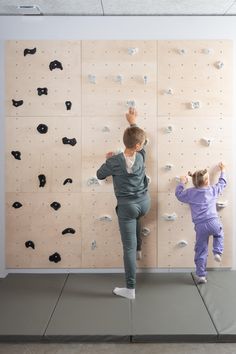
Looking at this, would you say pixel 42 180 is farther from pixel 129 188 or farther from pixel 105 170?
pixel 129 188

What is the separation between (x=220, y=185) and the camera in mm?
3807

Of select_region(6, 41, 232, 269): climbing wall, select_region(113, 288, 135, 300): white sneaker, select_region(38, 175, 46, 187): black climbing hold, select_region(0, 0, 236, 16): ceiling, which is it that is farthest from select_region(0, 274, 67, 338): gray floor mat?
select_region(0, 0, 236, 16): ceiling

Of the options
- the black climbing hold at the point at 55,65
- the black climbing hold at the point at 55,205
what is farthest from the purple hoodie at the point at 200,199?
the black climbing hold at the point at 55,65

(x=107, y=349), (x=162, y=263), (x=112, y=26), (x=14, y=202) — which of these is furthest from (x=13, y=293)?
(x=112, y=26)

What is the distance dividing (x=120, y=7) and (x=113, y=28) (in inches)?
9.8

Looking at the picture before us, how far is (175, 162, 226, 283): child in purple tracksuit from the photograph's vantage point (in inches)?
143

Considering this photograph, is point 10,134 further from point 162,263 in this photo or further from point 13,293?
point 162,263

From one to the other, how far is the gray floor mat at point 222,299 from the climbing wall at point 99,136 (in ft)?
0.86

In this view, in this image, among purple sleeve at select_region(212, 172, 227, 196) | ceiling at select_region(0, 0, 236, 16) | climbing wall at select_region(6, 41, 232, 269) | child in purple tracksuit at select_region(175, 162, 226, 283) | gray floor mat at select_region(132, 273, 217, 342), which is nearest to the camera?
gray floor mat at select_region(132, 273, 217, 342)

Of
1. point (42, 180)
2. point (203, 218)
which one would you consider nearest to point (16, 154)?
point (42, 180)

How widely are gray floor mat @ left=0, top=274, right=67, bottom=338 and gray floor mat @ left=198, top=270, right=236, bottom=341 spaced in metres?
1.34

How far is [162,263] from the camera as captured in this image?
3969 millimetres

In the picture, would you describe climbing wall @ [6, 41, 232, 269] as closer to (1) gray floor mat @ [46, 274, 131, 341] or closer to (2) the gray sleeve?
(1) gray floor mat @ [46, 274, 131, 341]

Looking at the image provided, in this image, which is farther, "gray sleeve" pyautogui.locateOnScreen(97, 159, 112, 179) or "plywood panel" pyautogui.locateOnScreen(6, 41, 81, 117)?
"plywood panel" pyautogui.locateOnScreen(6, 41, 81, 117)
